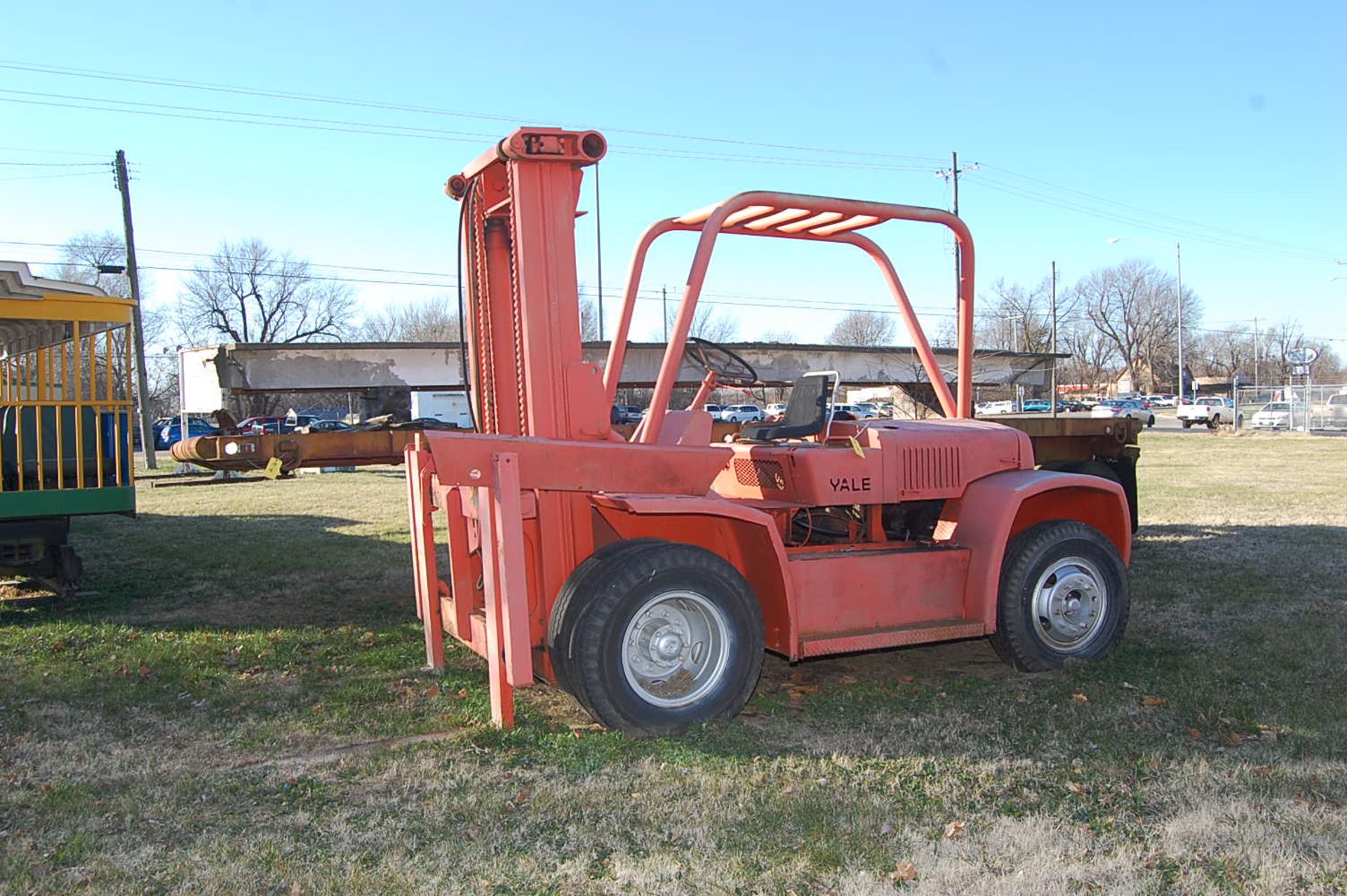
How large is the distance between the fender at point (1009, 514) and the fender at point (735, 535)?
132 cm

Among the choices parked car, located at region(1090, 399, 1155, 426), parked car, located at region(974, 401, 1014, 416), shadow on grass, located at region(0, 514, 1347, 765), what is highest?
parked car, located at region(974, 401, 1014, 416)

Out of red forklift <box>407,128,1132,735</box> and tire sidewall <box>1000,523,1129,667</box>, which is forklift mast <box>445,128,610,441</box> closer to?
red forklift <box>407,128,1132,735</box>

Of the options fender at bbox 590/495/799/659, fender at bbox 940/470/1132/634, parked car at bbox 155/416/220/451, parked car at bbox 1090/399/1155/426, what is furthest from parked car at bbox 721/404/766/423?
fender at bbox 590/495/799/659

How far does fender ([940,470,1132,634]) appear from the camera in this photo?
20.6 ft

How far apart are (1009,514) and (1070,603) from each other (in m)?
0.84

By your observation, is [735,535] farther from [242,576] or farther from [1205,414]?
[1205,414]

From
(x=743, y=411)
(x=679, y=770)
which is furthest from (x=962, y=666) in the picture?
(x=743, y=411)

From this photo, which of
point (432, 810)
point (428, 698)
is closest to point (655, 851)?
point (432, 810)

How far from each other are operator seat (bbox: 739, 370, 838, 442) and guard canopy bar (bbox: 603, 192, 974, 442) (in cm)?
73

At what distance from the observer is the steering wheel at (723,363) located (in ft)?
20.1

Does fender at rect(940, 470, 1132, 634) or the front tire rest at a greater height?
fender at rect(940, 470, 1132, 634)

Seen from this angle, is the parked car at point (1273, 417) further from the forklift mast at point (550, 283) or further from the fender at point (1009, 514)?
the forklift mast at point (550, 283)

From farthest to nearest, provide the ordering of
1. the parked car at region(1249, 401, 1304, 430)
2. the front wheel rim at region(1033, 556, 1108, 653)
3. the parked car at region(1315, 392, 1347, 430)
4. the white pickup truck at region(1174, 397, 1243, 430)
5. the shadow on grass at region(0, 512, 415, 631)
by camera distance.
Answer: the white pickup truck at region(1174, 397, 1243, 430) → the parked car at region(1249, 401, 1304, 430) → the parked car at region(1315, 392, 1347, 430) → the shadow on grass at region(0, 512, 415, 631) → the front wheel rim at region(1033, 556, 1108, 653)

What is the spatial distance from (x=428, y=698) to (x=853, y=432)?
2.91 metres
